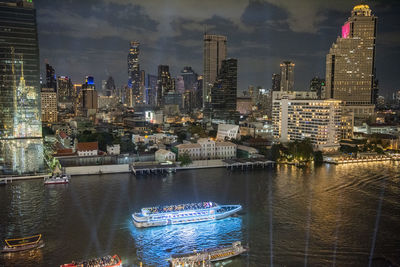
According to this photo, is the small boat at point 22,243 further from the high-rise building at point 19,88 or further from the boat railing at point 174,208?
the high-rise building at point 19,88

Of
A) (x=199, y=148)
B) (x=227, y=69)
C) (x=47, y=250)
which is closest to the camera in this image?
(x=47, y=250)

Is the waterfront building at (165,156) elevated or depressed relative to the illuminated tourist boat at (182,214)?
elevated

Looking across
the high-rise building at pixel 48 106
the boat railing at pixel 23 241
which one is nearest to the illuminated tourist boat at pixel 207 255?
the boat railing at pixel 23 241

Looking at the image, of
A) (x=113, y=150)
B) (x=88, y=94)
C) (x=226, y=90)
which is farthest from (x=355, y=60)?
(x=88, y=94)

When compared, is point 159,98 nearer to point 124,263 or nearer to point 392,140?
point 392,140

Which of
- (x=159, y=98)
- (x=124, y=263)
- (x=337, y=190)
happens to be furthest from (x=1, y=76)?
(x=159, y=98)

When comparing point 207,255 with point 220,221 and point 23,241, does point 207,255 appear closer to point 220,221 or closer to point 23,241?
point 220,221
